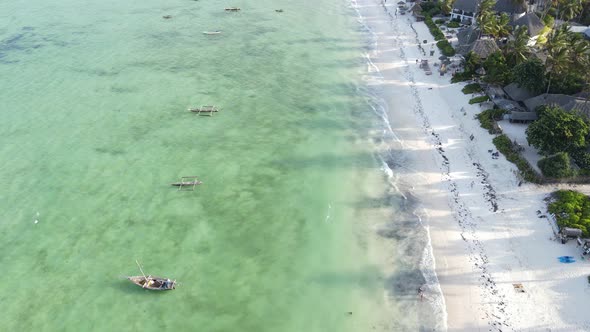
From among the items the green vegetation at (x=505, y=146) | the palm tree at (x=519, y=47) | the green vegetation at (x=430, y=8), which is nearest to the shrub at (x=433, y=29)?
the green vegetation at (x=430, y=8)

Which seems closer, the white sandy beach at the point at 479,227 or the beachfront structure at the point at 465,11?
the white sandy beach at the point at 479,227

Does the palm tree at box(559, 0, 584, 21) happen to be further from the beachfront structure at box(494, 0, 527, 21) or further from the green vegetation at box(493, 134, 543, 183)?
the green vegetation at box(493, 134, 543, 183)

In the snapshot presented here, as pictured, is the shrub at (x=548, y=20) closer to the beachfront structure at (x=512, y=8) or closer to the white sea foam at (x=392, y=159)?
the beachfront structure at (x=512, y=8)

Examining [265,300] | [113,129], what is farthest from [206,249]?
[113,129]

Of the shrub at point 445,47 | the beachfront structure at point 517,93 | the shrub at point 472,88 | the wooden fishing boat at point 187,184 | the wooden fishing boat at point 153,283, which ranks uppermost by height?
the shrub at point 445,47

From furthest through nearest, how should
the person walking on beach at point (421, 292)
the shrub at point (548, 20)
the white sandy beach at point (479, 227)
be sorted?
the shrub at point (548, 20) < the person walking on beach at point (421, 292) < the white sandy beach at point (479, 227)

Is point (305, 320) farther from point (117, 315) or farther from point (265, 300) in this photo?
point (117, 315)
